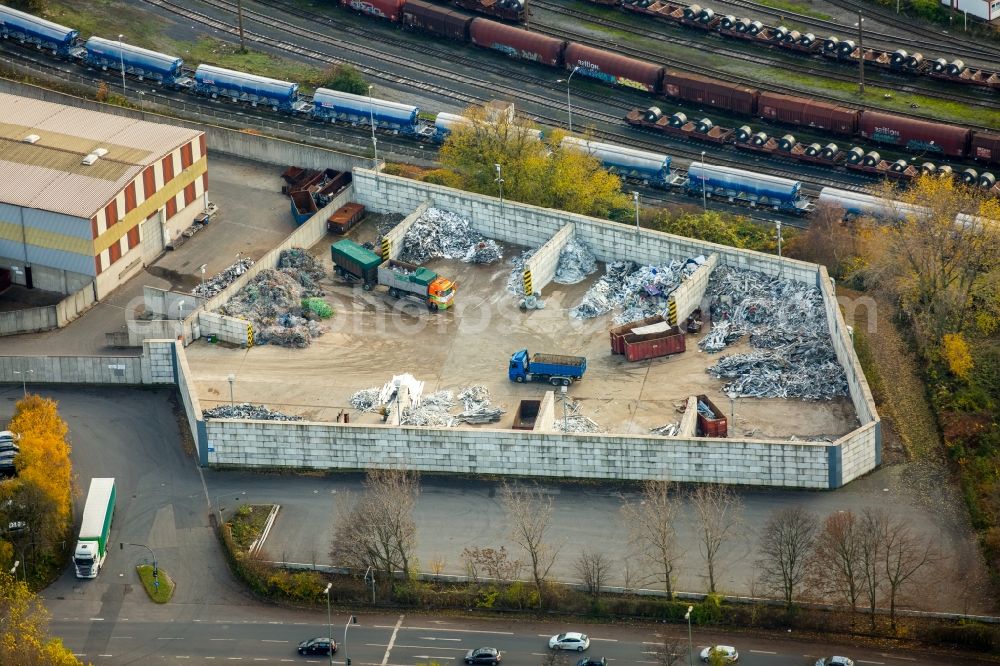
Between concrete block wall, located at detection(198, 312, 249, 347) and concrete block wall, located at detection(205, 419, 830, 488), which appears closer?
concrete block wall, located at detection(205, 419, 830, 488)

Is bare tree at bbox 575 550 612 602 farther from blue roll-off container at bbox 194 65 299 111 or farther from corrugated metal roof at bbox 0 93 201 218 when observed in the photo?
blue roll-off container at bbox 194 65 299 111

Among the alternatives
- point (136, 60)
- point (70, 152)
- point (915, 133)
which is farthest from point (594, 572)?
point (136, 60)

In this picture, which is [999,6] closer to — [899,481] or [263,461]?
[899,481]

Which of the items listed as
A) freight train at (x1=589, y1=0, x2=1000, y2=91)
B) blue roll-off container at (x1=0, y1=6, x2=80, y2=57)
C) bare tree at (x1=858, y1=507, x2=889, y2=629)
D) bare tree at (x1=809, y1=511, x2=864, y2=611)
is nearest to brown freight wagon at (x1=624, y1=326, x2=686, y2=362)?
bare tree at (x1=809, y1=511, x2=864, y2=611)

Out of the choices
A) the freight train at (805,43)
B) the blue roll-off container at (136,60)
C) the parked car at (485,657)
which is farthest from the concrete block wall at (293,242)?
the freight train at (805,43)

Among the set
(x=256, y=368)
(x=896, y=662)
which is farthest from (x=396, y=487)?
(x=896, y=662)

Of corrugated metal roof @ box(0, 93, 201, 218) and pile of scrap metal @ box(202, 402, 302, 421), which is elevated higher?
corrugated metal roof @ box(0, 93, 201, 218)
